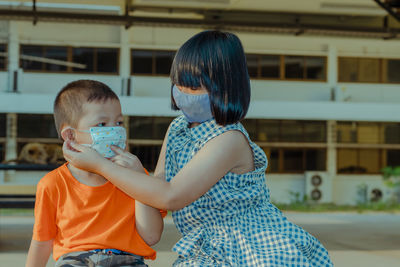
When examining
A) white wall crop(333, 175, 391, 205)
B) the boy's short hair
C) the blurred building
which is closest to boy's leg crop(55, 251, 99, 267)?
the boy's short hair

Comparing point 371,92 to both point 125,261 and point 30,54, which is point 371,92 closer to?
point 30,54

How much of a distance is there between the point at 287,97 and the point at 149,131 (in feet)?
13.3

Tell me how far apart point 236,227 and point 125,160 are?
34 centimetres

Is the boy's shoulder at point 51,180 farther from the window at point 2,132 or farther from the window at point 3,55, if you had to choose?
the window at point 3,55

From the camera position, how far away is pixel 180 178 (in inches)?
61.4

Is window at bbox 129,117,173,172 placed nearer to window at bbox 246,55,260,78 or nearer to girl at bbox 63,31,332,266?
window at bbox 246,55,260,78

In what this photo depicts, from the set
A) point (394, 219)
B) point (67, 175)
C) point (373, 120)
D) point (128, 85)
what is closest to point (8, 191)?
point (67, 175)

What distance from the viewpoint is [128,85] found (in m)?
16.9

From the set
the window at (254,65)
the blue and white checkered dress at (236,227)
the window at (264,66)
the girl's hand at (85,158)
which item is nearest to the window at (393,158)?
the window at (264,66)

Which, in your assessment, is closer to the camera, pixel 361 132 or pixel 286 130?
pixel 286 130

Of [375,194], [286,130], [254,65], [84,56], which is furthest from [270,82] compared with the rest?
[84,56]

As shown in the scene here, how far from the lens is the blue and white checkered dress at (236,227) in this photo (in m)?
1.59

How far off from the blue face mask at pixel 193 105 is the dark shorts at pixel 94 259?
1.44ft

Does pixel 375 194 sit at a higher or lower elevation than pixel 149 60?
lower
